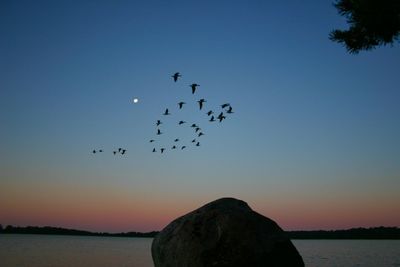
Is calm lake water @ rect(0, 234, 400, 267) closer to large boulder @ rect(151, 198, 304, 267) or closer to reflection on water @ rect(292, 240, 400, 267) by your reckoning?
reflection on water @ rect(292, 240, 400, 267)

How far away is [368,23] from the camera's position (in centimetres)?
1001

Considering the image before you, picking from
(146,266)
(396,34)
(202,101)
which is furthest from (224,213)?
(146,266)

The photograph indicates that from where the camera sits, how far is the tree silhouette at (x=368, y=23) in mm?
9523

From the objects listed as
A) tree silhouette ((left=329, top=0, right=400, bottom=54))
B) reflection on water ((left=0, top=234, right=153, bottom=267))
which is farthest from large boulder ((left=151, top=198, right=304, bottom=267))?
reflection on water ((left=0, top=234, right=153, bottom=267))

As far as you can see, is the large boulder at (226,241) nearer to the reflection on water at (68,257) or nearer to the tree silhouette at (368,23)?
the tree silhouette at (368,23)

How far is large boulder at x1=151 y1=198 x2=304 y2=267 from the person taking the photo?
38.3ft

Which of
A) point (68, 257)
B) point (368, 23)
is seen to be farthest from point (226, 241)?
point (68, 257)

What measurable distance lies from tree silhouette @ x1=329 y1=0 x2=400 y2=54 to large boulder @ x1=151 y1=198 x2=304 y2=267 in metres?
5.92

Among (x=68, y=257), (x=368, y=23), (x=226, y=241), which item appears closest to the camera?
(x=368, y=23)

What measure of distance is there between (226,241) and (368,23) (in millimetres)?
7198

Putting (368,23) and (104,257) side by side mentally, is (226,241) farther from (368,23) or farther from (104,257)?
(104,257)

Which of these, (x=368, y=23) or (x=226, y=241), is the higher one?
(x=368, y=23)

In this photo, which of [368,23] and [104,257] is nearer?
[368,23]

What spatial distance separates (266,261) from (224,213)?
192cm
